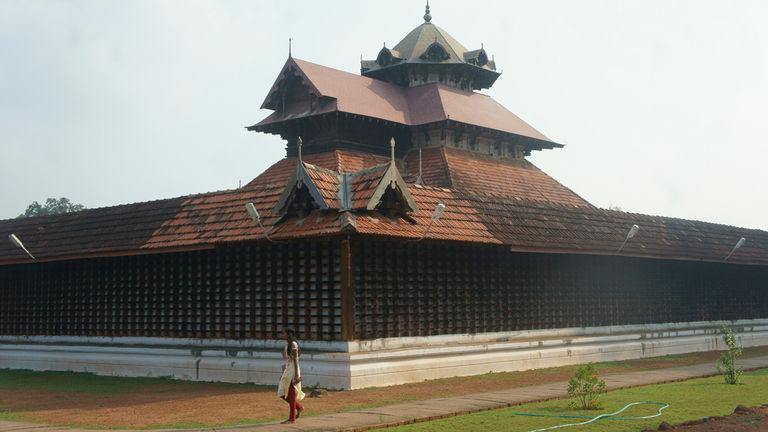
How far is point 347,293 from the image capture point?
18.5 meters

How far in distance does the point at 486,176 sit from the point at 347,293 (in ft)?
60.5

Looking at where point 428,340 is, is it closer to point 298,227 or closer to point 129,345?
point 298,227

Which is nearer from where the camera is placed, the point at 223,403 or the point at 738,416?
the point at 738,416

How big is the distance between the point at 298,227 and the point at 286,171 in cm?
1674

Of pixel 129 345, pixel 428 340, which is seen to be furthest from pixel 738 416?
pixel 129 345

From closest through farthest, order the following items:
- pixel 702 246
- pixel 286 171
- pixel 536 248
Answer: pixel 536 248 < pixel 702 246 < pixel 286 171

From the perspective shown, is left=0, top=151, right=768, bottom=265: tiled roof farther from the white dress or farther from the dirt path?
the white dress

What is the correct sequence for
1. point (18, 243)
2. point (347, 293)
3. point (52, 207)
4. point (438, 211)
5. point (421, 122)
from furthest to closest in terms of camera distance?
point (52, 207) < point (421, 122) < point (18, 243) < point (438, 211) < point (347, 293)

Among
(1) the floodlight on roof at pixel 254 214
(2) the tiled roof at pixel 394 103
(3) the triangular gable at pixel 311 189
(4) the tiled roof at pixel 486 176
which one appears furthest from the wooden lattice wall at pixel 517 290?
(2) the tiled roof at pixel 394 103

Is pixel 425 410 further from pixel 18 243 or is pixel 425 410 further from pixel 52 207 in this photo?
pixel 52 207

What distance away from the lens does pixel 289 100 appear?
123 feet

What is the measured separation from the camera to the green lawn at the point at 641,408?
1274 cm

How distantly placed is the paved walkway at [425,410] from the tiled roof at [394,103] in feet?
62.3

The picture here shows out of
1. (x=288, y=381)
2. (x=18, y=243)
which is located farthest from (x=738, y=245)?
(x=18, y=243)
